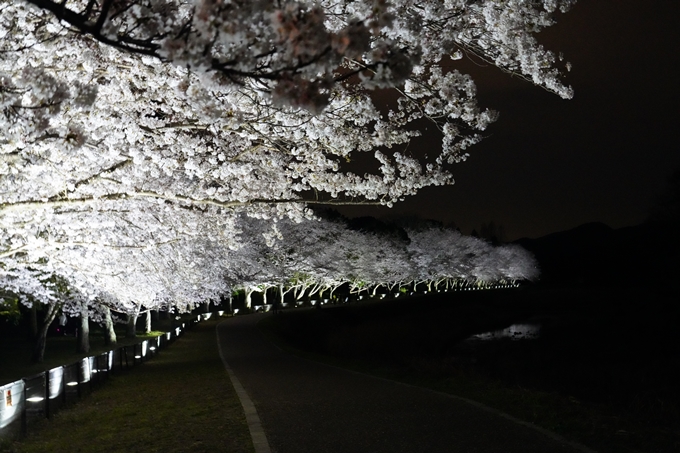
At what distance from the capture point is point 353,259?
67438 mm

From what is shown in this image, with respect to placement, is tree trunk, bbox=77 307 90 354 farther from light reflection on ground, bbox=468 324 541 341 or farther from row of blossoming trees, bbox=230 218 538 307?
light reflection on ground, bbox=468 324 541 341

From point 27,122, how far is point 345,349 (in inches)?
961

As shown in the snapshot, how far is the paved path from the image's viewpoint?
755 centimetres

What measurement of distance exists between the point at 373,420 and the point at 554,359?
58.2 feet

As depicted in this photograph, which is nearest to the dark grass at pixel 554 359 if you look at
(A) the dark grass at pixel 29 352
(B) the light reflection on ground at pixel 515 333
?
(B) the light reflection on ground at pixel 515 333

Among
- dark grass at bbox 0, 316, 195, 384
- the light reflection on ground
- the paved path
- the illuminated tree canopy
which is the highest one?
the illuminated tree canopy

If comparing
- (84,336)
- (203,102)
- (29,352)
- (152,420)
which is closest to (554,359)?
(152,420)

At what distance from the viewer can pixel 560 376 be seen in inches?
780

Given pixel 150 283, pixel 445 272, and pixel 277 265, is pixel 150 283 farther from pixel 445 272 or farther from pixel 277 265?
pixel 445 272

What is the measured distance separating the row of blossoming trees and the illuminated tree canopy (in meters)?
3.96

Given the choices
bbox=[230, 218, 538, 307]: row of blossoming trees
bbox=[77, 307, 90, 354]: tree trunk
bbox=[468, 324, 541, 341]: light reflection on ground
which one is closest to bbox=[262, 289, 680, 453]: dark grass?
bbox=[468, 324, 541, 341]: light reflection on ground

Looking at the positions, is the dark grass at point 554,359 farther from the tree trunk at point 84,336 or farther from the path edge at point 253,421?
the tree trunk at point 84,336

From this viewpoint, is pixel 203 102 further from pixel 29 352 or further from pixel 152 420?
pixel 29 352

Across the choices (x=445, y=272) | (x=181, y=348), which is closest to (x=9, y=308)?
(x=181, y=348)
